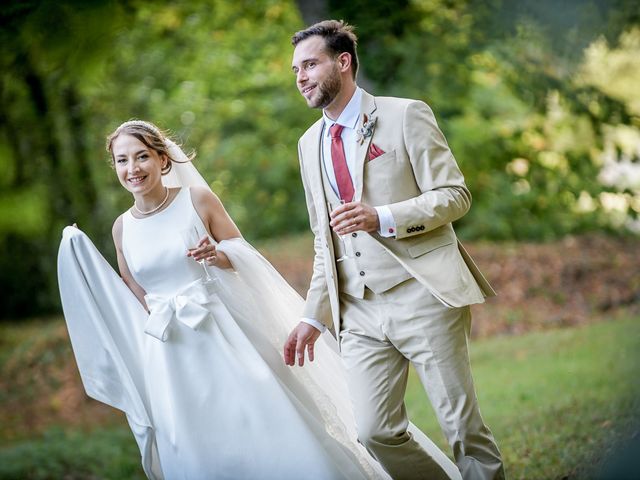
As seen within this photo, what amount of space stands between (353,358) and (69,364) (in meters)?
8.72

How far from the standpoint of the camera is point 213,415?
4.13 m

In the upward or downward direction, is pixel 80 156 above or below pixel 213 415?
above

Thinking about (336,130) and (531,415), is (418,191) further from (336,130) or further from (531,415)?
(531,415)

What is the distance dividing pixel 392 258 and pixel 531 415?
3307mm

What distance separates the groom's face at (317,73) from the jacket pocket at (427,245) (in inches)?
28.5

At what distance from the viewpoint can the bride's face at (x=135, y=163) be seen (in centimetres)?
423

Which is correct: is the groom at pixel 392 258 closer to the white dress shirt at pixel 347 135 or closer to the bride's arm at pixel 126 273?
the white dress shirt at pixel 347 135

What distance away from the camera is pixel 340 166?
3.85 metres

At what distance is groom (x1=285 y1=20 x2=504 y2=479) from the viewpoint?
369cm

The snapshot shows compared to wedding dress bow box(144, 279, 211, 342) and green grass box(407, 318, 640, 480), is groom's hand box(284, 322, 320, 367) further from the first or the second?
green grass box(407, 318, 640, 480)

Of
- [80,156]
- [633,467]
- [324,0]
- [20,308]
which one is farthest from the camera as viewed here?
[20,308]

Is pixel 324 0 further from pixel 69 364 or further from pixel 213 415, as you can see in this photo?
pixel 69 364

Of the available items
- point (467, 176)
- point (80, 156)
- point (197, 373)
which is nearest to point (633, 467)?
point (197, 373)

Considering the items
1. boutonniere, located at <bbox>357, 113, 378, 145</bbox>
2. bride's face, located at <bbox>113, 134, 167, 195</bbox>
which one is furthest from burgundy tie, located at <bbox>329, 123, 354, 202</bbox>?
bride's face, located at <bbox>113, 134, 167, 195</bbox>
